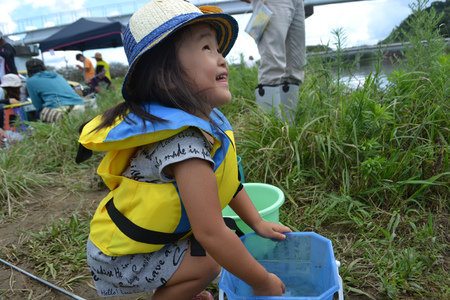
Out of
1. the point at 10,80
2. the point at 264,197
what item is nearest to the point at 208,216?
the point at 264,197

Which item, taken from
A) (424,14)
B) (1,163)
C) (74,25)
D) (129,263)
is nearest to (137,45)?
(129,263)

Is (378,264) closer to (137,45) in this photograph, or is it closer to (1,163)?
(137,45)

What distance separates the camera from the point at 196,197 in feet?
2.71

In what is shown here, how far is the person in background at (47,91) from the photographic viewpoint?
3.99 metres

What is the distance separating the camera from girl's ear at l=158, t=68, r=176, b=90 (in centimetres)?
89

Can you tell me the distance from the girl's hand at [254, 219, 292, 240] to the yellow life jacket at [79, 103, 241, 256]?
0.23 metres

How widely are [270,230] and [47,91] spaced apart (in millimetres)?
3871

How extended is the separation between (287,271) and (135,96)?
85cm

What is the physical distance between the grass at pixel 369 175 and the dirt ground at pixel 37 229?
0.22 feet

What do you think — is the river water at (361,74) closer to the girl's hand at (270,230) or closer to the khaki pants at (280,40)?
the khaki pants at (280,40)

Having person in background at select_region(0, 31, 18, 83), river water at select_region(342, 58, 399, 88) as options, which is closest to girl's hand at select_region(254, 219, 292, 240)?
river water at select_region(342, 58, 399, 88)

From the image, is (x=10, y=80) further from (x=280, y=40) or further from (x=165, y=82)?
(x=165, y=82)

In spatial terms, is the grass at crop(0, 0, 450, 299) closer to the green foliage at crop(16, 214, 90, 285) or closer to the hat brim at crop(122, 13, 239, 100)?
the green foliage at crop(16, 214, 90, 285)

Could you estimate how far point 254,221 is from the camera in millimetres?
1180
